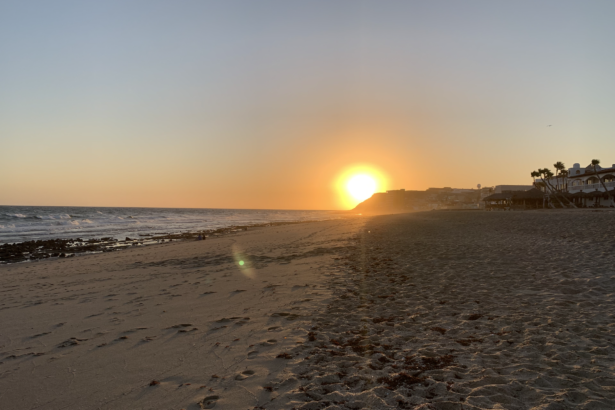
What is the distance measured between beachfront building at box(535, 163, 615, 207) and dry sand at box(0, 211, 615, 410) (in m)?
46.0

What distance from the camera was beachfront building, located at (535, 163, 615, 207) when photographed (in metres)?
46.0

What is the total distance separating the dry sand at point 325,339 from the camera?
12.4ft

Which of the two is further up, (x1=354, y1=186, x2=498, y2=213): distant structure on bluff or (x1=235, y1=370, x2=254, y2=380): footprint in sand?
(x1=354, y1=186, x2=498, y2=213): distant structure on bluff

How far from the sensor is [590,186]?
166 ft

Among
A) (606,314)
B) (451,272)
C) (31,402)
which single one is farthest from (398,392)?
(451,272)

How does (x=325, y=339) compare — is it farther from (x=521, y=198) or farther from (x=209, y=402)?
(x=521, y=198)

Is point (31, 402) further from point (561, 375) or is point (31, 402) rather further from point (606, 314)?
point (606, 314)

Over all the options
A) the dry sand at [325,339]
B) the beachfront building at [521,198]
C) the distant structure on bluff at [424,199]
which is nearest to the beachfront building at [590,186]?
the beachfront building at [521,198]

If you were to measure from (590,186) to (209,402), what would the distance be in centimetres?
6403

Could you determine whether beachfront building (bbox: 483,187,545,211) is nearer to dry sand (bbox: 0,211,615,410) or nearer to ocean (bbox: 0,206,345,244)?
ocean (bbox: 0,206,345,244)

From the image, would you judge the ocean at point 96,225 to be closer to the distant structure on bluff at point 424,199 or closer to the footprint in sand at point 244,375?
the footprint in sand at point 244,375

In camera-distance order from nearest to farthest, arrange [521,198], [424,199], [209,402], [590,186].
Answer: [209,402] < [521,198] < [590,186] < [424,199]

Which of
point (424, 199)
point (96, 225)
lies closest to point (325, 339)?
point (96, 225)

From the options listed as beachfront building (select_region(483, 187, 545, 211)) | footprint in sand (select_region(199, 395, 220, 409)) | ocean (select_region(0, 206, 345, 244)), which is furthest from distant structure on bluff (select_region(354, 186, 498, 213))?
footprint in sand (select_region(199, 395, 220, 409))
